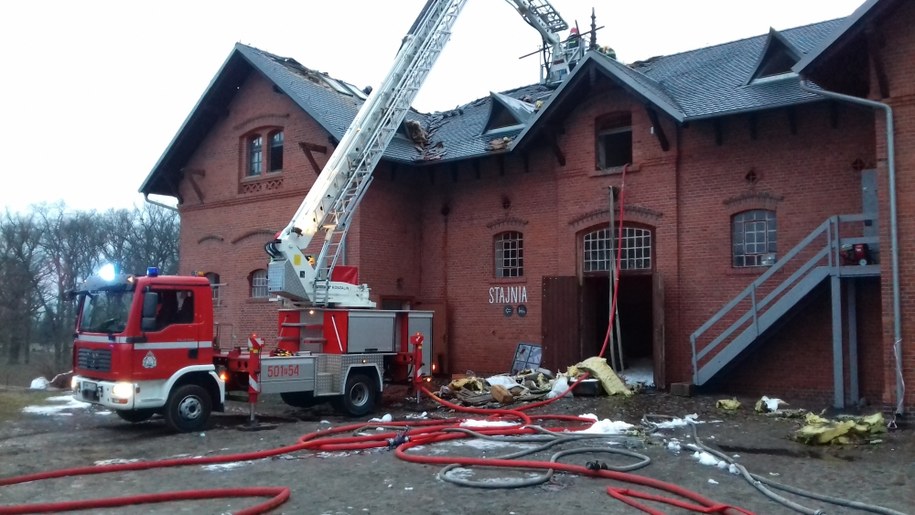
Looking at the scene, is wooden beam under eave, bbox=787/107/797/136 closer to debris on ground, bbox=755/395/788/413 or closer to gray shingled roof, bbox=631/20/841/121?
gray shingled roof, bbox=631/20/841/121

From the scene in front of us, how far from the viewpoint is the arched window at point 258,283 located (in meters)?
20.7

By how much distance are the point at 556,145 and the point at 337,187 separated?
5.43 meters

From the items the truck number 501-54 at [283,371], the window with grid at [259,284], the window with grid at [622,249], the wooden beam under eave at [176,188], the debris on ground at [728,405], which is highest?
the wooden beam under eave at [176,188]

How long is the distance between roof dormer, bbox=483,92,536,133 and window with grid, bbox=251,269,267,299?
23.0 feet

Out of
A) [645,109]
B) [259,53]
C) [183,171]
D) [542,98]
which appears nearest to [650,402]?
[645,109]

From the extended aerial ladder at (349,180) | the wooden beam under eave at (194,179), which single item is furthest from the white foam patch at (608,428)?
the wooden beam under eave at (194,179)

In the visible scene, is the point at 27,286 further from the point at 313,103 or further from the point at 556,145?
the point at 556,145

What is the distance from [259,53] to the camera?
67.2ft

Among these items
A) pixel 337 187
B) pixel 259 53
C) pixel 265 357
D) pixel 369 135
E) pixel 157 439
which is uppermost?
pixel 259 53

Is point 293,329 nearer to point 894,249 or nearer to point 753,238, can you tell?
point 753,238

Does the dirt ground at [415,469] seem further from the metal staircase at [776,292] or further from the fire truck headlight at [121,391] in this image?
the metal staircase at [776,292]

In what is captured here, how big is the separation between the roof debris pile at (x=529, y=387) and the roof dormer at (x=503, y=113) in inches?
272

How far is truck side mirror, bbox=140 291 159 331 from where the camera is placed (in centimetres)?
1119

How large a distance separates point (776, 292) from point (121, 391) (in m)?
10.9
